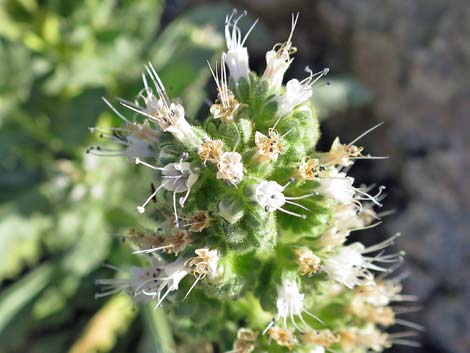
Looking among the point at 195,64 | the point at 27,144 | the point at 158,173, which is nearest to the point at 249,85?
the point at 158,173

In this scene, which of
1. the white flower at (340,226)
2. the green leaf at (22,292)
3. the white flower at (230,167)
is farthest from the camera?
the green leaf at (22,292)

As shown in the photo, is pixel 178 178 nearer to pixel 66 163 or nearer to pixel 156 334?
pixel 156 334

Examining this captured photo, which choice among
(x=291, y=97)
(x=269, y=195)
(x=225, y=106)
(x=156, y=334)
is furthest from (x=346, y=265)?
(x=156, y=334)

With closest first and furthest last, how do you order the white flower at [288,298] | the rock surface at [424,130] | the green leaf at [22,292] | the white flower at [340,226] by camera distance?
the white flower at [288,298] → the white flower at [340,226] → the green leaf at [22,292] → the rock surface at [424,130]

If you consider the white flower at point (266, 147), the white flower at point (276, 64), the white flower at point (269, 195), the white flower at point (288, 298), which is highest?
the white flower at point (276, 64)

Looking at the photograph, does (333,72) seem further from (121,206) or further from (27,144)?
(27,144)

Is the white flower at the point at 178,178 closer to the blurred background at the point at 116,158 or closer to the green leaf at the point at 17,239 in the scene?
the blurred background at the point at 116,158

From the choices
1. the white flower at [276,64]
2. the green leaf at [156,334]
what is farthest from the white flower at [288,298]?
the green leaf at [156,334]
